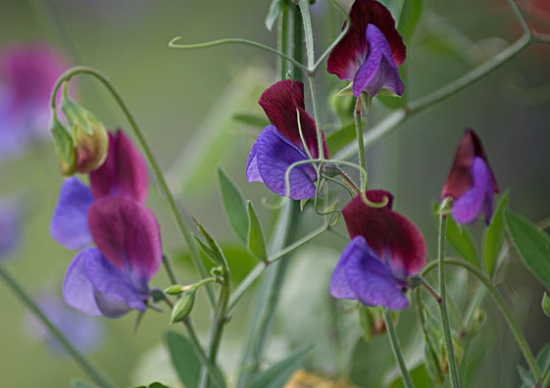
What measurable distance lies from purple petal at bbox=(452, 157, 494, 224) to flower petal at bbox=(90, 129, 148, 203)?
6.2 inches

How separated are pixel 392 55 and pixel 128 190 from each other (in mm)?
159

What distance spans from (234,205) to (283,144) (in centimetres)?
9

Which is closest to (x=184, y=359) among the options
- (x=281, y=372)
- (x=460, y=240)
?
(x=281, y=372)

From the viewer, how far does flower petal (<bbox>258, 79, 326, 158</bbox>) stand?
32 cm

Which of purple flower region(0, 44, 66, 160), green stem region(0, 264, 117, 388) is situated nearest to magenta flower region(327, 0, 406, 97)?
green stem region(0, 264, 117, 388)

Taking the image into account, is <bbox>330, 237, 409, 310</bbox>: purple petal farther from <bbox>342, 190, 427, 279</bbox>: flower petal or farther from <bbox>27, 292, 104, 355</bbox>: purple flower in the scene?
<bbox>27, 292, 104, 355</bbox>: purple flower

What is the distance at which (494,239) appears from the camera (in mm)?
389

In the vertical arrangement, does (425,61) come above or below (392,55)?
below

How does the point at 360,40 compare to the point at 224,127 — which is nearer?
the point at 360,40

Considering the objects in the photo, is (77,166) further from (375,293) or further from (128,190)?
(375,293)

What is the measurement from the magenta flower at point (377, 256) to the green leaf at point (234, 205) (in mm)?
93

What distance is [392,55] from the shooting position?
1.08ft

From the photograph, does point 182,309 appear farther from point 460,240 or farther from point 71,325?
point 71,325

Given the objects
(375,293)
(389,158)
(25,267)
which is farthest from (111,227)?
(25,267)
